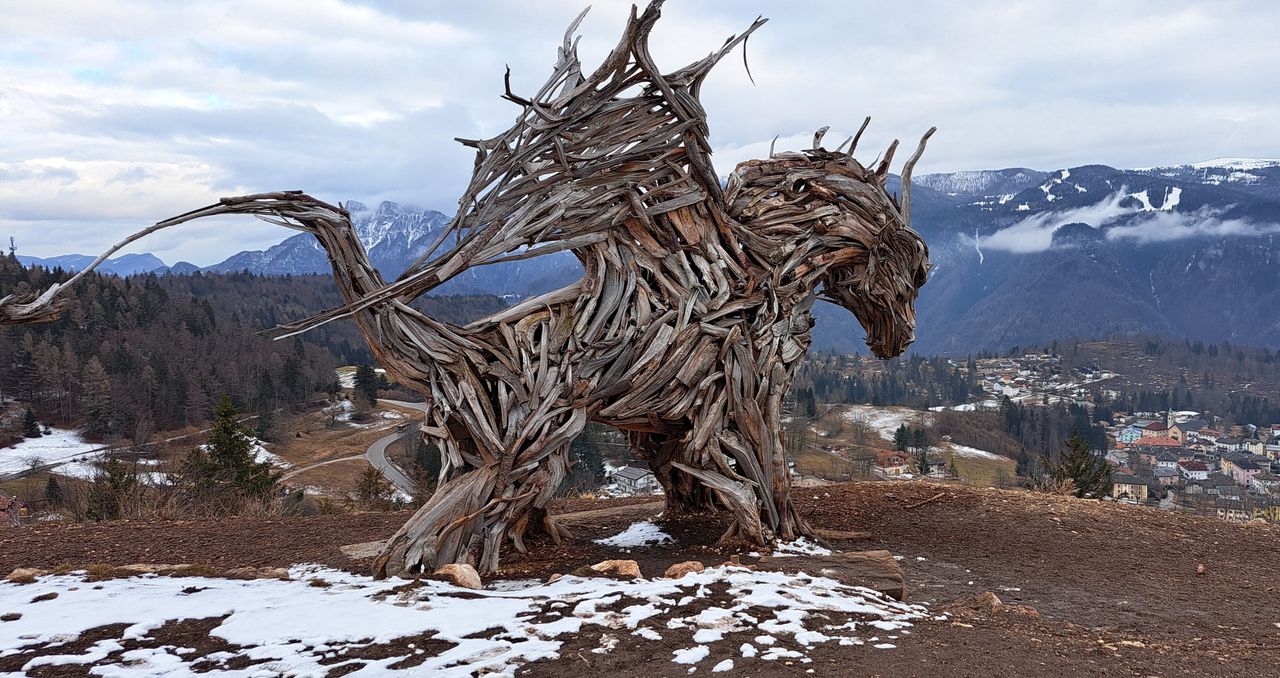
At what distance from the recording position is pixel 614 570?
6.46 meters

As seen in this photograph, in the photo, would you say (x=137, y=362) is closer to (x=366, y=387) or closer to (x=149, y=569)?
(x=366, y=387)

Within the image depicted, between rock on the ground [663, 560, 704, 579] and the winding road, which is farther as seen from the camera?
the winding road

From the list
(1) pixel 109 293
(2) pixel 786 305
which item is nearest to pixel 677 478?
(2) pixel 786 305

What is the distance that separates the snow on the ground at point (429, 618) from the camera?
4348 mm

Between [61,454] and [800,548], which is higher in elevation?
[800,548]

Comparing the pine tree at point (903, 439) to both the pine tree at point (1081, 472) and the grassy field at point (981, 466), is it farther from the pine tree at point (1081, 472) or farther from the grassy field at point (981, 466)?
the pine tree at point (1081, 472)

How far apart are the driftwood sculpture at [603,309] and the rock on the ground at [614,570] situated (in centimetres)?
85

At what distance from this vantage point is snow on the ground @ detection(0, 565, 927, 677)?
14.3 ft

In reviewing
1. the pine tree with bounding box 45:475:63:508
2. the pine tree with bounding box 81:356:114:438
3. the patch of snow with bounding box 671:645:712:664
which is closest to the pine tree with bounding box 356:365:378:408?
the pine tree with bounding box 81:356:114:438

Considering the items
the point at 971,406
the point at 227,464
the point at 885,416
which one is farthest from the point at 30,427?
the point at 971,406

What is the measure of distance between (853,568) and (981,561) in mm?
2408

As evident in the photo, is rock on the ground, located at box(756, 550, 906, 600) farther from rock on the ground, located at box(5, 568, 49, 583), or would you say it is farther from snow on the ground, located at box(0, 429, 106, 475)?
snow on the ground, located at box(0, 429, 106, 475)

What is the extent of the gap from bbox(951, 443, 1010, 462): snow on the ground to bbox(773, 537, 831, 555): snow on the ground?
7351cm

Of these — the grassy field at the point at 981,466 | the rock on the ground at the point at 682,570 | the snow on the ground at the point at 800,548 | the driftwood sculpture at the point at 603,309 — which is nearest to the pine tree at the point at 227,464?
the driftwood sculpture at the point at 603,309
